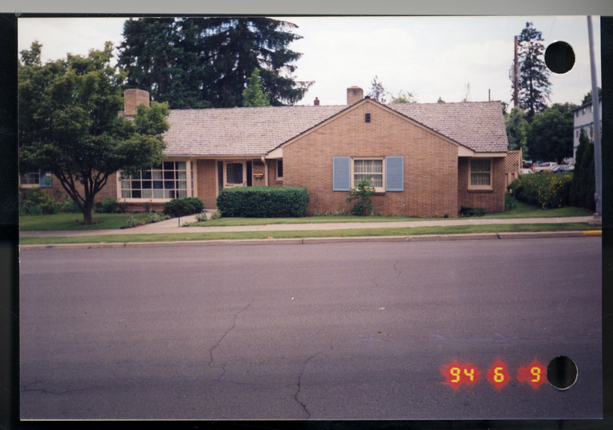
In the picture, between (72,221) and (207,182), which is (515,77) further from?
(72,221)

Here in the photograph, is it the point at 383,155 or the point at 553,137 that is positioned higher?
the point at 383,155

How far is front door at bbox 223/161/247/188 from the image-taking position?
51.1 ft

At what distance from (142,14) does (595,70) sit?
4320 mm

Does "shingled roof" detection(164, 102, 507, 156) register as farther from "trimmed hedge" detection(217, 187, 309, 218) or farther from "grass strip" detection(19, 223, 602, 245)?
"grass strip" detection(19, 223, 602, 245)

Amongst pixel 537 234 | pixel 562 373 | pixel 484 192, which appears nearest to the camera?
pixel 562 373

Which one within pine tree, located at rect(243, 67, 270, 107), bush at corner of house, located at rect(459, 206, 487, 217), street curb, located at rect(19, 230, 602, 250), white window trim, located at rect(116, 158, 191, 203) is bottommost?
street curb, located at rect(19, 230, 602, 250)

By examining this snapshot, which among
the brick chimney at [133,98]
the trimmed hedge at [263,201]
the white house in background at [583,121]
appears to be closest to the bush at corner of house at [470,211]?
the trimmed hedge at [263,201]

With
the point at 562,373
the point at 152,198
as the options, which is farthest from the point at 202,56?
the point at 562,373

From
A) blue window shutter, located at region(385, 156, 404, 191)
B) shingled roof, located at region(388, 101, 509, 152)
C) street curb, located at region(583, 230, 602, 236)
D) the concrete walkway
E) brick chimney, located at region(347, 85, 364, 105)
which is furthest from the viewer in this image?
brick chimney, located at region(347, 85, 364, 105)

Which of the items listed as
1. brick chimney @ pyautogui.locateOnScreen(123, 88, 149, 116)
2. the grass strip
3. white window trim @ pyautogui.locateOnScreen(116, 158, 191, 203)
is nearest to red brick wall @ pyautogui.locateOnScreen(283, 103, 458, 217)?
the grass strip

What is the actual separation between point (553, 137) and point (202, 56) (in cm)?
976

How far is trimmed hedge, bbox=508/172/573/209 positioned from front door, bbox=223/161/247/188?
8.43 meters

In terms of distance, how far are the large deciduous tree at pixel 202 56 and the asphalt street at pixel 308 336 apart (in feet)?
20.7

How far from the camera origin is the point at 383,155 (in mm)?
14180
